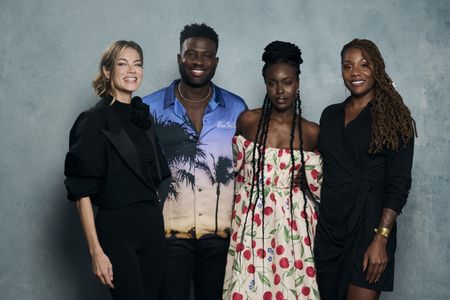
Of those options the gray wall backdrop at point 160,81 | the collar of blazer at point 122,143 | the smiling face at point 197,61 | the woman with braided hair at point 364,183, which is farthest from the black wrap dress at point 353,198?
the gray wall backdrop at point 160,81

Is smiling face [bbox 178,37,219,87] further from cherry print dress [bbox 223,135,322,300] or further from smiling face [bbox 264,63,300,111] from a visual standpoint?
cherry print dress [bbox 223,135,322,300]

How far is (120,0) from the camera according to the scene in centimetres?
461

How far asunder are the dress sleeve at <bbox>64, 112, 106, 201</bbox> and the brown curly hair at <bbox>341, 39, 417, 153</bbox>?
4.21ft

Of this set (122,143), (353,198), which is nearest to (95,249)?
(122,143)

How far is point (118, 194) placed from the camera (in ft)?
9.61

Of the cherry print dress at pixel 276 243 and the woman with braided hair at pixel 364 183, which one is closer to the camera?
the woman with braided hair at pixel 364 183

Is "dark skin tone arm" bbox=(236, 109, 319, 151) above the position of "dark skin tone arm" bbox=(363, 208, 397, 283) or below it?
above

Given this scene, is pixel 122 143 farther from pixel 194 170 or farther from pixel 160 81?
pixel 160 81

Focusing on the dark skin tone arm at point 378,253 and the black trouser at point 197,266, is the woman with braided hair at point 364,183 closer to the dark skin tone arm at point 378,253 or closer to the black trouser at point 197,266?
the dark skin tone arm at point 378,253

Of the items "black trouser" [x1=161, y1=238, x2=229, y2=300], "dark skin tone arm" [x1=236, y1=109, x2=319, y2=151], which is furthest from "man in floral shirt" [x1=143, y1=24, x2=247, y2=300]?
"dark skin tone arm" [x1=236, y1=109, x2=319, y2=151]

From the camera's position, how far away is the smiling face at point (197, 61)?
3.62 metres

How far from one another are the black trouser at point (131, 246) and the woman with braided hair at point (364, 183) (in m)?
0.88

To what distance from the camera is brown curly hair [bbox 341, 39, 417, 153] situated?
3.11m

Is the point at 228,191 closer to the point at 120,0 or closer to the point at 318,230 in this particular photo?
the point at 318,230
